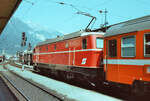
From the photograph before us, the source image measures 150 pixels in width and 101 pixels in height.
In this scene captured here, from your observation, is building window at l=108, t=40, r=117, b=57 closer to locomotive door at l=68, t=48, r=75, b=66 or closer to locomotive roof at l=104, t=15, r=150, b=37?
locomotive roof at l=104, t=15, r=150, b=37

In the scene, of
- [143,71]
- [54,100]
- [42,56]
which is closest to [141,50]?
[143,71]

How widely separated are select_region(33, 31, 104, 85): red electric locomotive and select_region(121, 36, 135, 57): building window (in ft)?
8.30

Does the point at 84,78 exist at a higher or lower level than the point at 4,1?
lower

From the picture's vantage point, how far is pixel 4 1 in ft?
35.4

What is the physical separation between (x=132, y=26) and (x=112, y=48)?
164 centimetres

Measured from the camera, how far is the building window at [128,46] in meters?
8.97

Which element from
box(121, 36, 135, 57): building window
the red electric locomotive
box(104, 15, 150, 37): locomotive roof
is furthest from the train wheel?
the red electric locomotive

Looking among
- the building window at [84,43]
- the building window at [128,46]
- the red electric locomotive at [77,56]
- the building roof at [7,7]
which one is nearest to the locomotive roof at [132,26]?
the building window at [128,46]

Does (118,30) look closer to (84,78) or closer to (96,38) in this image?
(96,38)

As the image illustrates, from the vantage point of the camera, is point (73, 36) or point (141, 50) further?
point (73, 36)

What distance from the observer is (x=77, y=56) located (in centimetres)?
1383

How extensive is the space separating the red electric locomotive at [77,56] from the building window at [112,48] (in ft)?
5.14

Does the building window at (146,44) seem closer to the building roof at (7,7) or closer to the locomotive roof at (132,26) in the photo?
the locomotive roof at (132,26)

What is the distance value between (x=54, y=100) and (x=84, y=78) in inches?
141
